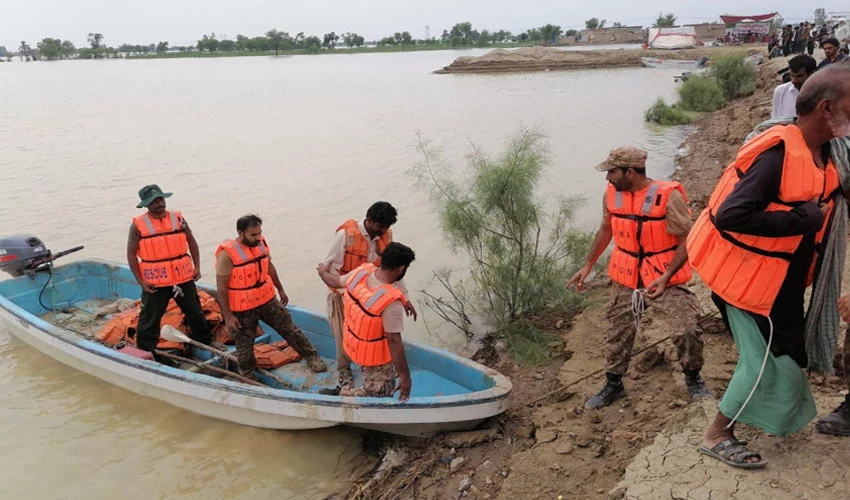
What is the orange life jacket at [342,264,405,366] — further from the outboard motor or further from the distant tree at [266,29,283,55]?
the distant tree at [266,29,283,55]

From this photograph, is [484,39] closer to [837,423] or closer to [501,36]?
[501,36]

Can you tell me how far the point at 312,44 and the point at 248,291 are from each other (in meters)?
120

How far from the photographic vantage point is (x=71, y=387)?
246 inches

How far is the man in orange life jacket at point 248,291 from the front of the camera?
469 centimetres

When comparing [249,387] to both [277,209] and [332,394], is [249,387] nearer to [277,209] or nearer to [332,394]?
[332,394]

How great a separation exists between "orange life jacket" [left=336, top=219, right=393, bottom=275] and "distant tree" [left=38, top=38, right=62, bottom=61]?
138 m

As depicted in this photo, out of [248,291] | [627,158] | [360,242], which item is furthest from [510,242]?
[627,158]

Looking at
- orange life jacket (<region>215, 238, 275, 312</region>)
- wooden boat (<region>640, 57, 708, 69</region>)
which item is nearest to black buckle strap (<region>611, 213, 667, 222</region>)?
orange life jacket (<region>215, 238, 275, 312</region>)

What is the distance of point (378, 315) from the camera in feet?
12.3

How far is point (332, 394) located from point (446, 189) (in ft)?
9.40

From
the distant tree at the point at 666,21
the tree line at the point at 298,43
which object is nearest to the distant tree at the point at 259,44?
the tree line at the point at 298,43

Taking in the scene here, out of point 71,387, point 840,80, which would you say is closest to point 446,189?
point 71,387

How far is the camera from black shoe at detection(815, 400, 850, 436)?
2.94 metres

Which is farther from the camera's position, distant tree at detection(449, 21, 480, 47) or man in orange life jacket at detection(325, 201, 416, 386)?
distant tree at detection(449, 21, 480, 47)
